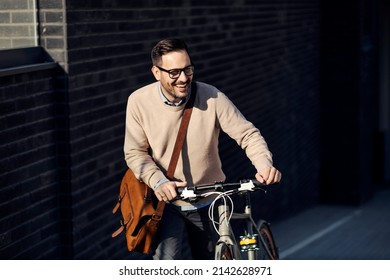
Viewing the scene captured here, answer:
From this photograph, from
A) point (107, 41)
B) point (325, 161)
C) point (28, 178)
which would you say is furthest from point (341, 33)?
point (28, 178)

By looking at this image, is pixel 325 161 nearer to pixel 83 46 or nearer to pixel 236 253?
pixel 83 46

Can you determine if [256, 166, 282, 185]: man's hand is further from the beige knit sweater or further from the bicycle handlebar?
the beige knit sweater

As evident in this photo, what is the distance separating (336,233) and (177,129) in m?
8.23

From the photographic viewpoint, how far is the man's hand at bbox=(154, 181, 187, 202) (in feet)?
15.5

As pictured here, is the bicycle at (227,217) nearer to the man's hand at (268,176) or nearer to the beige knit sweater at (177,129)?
the man's hand at (268,176)

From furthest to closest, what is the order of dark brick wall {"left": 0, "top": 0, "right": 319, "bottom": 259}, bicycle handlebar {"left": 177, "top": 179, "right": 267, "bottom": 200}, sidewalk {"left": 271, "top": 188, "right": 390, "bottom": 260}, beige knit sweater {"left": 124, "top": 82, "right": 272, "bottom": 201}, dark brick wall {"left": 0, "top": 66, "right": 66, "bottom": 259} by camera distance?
1. sidewalk {"left": 271, "top": 188, "right": 390, "bottom": 260}
2. dark brick wall {"left": 0, "top": 0, "right": 319, "bottom": 259}
3. dark brick wall {"left": 0, "top": 66, "right": 66, "bottom": 259}
4. beige knit sweater {"left": 124, "top": 82, "right": 272, "bottom": 201}
5. bicycle handlebar {"left": 177, "top": 179, "right": 267, "bottom": 200}

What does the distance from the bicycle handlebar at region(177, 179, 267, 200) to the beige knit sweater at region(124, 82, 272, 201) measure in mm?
175

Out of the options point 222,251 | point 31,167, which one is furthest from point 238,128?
point 31,167

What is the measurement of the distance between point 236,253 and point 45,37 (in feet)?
7.06

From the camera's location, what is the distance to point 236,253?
5105 mm

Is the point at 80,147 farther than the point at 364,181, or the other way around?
the point at 364,181

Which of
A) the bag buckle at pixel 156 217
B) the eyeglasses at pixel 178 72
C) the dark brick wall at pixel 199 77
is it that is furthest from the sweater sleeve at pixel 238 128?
the dark brick wall at pixel 199 77

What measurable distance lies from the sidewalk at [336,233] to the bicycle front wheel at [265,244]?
4.10 m

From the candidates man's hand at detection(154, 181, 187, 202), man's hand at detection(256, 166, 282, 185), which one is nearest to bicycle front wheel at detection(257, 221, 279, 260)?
man's hand at detection(256, 166, 282, 185)
